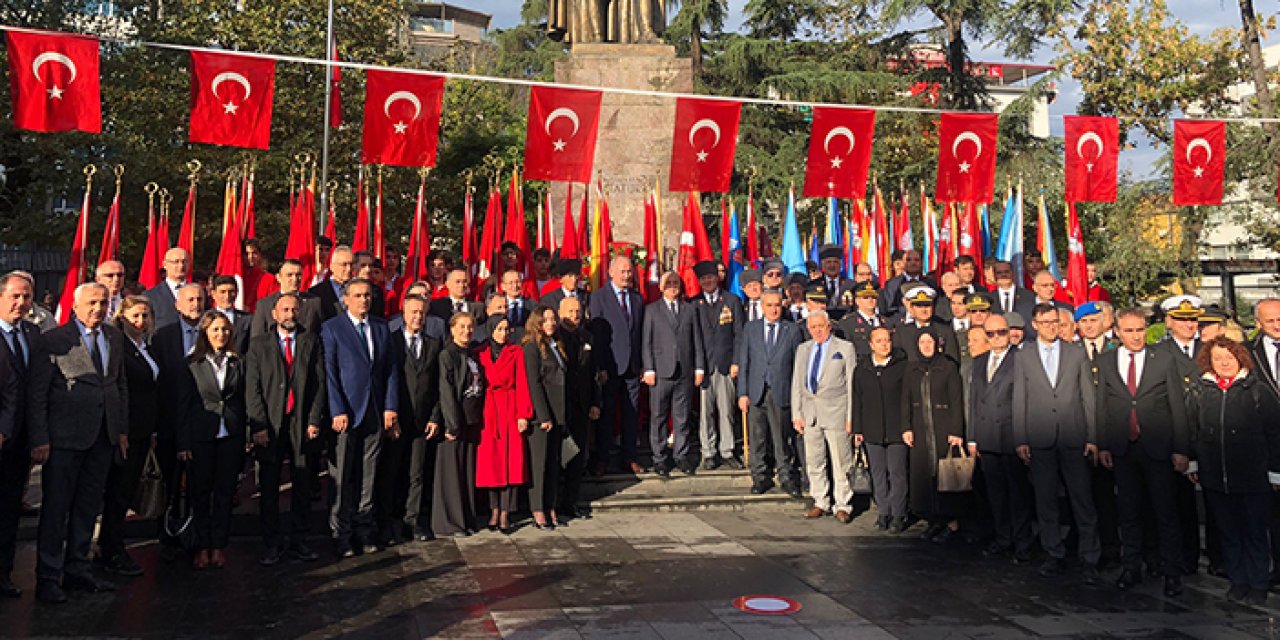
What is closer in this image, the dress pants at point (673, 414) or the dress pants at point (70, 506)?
the dress pants at point (70, 506)

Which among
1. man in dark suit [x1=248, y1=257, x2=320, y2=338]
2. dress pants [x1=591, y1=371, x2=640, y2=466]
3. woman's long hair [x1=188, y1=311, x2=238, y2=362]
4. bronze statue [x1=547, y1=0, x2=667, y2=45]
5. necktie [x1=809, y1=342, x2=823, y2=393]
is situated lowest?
dress pants [x1=591, y1=371, x2=640, y2=466]

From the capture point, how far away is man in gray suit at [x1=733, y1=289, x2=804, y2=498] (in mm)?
9547

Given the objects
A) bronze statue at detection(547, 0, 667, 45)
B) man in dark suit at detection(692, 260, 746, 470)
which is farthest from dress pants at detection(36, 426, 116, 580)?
bronze statue at detection(547, 0, 667, 45)

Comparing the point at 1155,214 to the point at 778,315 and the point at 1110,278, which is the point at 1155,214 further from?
the point at 778,315

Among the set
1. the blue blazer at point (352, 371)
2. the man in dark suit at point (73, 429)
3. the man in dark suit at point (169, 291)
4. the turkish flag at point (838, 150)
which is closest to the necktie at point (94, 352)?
the man in dark suit at point (73, 429)

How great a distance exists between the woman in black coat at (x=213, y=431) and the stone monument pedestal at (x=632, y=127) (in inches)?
301

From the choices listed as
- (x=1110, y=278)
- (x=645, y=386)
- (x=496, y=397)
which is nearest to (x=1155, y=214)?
(x=1110, y=278)

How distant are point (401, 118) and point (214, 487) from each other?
17.2 ft

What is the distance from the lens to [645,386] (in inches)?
429

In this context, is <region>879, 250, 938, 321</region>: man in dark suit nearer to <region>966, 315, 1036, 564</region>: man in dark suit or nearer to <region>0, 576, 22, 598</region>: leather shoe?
<region>966, 315, 1036, 564</region>: man in dark suit

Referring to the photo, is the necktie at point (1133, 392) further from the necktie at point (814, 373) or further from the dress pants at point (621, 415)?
the dress pants at point (621, 415)

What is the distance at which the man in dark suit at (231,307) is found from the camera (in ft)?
26.5

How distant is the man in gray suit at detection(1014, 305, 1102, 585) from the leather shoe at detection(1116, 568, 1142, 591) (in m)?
0.30

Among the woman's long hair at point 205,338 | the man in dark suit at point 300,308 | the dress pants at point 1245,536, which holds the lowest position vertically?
the dress pants at point 1245,536
